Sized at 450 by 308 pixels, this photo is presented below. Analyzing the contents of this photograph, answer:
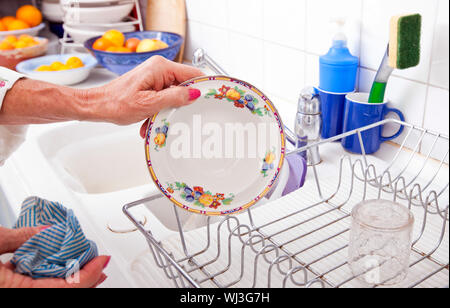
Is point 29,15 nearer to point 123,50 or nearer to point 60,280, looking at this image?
point 123,50

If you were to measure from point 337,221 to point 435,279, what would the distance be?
167 mm

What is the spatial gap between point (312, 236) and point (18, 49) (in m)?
1.17

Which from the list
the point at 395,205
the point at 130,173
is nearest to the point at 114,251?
the point at 395,205

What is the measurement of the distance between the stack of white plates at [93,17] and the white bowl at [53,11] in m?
0.12

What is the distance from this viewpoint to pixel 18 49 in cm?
147

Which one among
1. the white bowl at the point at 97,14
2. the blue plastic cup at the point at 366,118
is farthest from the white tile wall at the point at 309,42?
the white bowl at the point at 97,14

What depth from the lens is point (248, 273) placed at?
626 mm

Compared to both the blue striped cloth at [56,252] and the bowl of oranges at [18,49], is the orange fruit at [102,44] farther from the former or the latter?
the blue striped cloth at [56,252]

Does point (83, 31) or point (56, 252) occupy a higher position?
point (83, 31)

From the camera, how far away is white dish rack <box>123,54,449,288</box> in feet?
1.96

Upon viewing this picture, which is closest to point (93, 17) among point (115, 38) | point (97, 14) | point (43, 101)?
point (97, 14)

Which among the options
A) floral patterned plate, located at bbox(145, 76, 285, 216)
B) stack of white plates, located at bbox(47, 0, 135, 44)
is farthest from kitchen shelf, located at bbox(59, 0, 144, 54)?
floral patterned plate, located at bbox(145, 76, 285, 216)

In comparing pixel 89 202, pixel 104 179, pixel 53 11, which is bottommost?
pixel 104 179

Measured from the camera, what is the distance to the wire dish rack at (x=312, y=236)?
598mm
